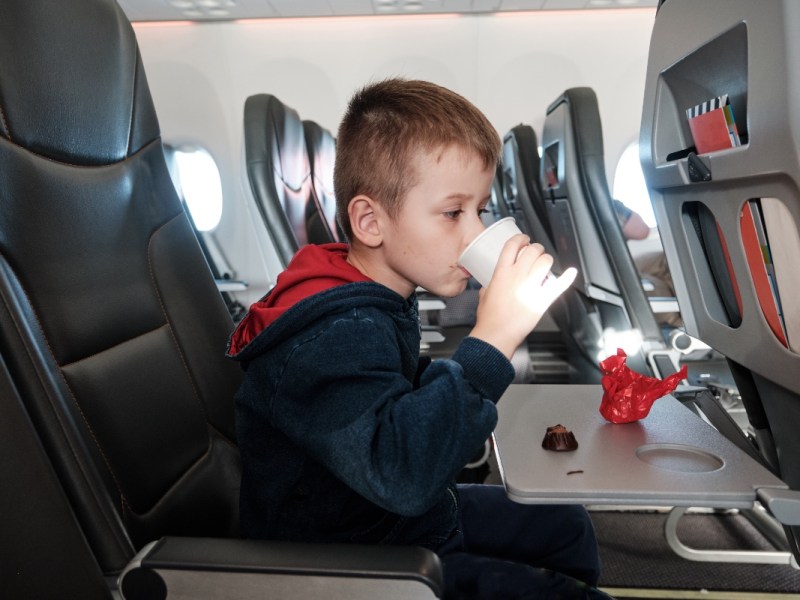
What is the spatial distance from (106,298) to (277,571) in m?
0.46

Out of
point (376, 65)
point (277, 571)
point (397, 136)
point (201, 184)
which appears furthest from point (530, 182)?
point (201, 184)

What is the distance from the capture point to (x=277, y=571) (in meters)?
0.70

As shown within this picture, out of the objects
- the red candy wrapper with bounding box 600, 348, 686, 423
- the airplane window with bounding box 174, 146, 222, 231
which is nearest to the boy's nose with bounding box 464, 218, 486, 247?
the red candy wrapper with bounding box 600, 348, 686, 423

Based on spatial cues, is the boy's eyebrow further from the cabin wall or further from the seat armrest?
the cabin wall

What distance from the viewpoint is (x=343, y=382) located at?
0.78m

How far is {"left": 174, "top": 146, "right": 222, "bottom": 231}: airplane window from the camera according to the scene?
6.02 meters

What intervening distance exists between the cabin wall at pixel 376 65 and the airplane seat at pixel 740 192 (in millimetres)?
4824

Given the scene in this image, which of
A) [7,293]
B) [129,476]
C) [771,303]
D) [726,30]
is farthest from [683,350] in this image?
[7,293]

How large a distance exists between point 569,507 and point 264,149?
1742mm

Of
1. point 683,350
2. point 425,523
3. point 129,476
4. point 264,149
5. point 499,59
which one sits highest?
point 499,59

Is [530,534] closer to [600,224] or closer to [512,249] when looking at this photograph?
[512,249]

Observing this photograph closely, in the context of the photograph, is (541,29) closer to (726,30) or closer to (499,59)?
(499,59)

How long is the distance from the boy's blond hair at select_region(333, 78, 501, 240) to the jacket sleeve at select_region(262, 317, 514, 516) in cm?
28

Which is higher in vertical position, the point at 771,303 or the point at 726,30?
the point at 726,30
